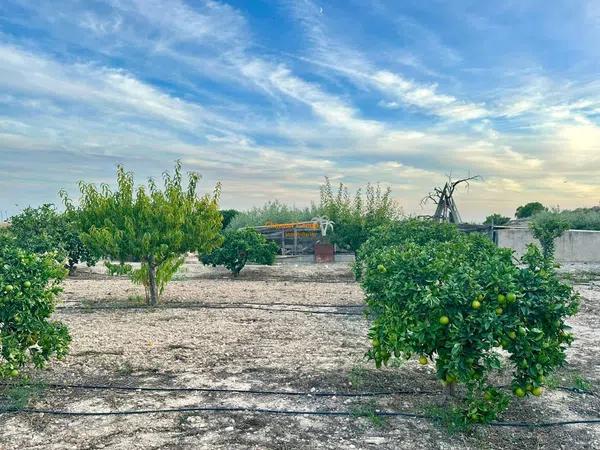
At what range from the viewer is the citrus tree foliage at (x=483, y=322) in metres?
3.97

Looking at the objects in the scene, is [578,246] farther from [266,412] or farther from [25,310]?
[25,310]

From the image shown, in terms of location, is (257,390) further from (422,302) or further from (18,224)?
(18,224)

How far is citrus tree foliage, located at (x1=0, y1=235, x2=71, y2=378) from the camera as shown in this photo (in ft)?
15.8

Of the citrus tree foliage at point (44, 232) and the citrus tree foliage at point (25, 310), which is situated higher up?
the citrus tree foliage at point (44, 232)

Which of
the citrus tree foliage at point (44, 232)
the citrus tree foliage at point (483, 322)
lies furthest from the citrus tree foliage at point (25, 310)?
the citrus tree foliage at point (44, 232)

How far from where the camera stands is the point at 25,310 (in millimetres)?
4875

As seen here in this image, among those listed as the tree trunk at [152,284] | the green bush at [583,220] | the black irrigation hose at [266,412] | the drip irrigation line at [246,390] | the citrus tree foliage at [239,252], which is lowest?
the black irrigation hose at [266,412]

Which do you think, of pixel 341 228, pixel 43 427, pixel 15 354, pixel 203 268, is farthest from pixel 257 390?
pixel 341 228

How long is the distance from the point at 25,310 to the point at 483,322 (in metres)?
3.85

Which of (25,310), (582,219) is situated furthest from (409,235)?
(582,219)

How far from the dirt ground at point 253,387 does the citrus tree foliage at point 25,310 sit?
17.4 inches

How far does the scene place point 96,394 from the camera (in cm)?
508

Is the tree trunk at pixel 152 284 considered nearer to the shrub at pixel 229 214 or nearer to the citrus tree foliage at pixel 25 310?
the citrus tree foliage at pixel 25 310

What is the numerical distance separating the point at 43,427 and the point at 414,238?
7528 mm
